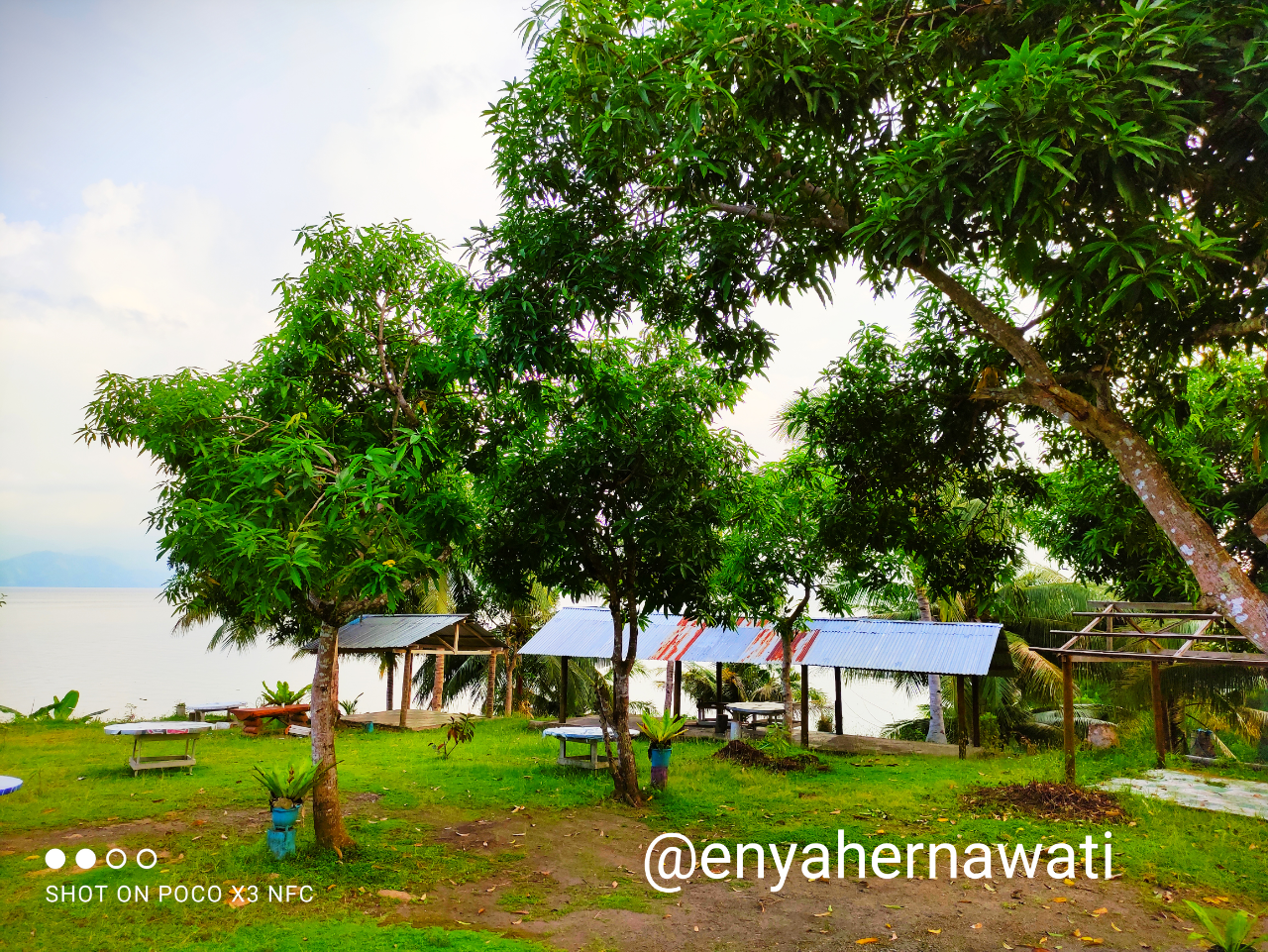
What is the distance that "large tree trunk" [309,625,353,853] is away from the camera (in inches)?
296

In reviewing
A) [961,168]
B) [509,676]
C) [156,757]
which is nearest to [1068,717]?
[961,168]

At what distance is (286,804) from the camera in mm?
7332

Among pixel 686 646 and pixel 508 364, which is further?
pixel 686 646

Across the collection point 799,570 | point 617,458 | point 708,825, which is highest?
→ point 617,458

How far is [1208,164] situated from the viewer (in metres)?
5.05

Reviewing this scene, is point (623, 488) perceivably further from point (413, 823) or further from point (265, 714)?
point (265, 714)

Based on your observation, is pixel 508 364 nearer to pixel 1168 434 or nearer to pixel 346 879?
pixel 346 879

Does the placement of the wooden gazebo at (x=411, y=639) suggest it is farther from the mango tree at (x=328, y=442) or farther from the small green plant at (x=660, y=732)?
the mango tree at (x=328, y=442)

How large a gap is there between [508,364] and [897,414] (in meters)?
3.96

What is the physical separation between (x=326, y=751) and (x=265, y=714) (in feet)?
38.6

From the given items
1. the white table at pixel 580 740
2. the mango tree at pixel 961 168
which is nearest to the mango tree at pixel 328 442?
the mango tree at pixel 961 168

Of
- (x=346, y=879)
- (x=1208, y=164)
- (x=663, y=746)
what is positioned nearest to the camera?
(x=1208, y=164)

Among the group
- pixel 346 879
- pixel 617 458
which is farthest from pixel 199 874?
pixel 617 458

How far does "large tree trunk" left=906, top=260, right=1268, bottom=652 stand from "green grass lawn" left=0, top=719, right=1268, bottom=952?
13.2ft
